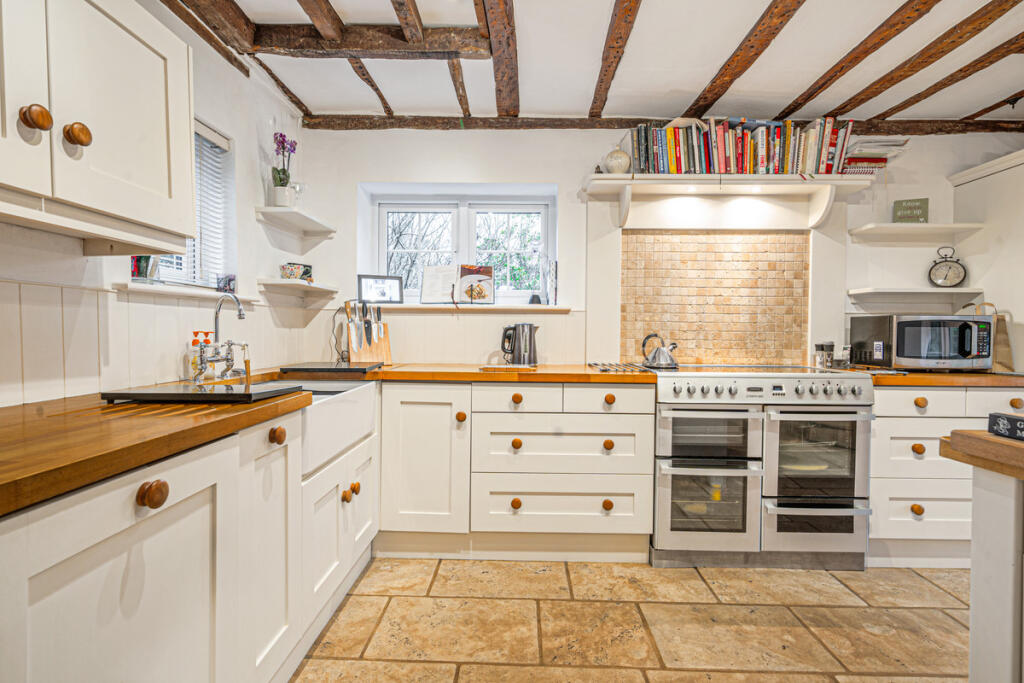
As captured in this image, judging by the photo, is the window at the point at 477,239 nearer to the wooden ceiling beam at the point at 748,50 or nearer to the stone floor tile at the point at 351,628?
the wooden ceiling beam at the point at 748,50

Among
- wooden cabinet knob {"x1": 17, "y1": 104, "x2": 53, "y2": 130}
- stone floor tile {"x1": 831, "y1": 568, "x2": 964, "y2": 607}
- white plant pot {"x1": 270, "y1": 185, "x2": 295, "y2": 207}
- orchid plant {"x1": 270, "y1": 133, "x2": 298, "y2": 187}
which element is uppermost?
orchid plant {"x1": 270, "y1": 133, "x2": 298, "y2": 187}

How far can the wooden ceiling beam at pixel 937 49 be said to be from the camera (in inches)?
75.9

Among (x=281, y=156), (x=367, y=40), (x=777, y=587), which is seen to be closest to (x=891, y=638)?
(x=777, y=587)

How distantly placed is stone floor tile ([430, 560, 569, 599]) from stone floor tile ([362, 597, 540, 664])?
0.07 meters

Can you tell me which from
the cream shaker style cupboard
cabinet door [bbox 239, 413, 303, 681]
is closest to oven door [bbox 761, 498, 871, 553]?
cabinet door [bbox 239, 413, 303, 681]

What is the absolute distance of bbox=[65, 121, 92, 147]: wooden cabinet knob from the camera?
1.04 metres

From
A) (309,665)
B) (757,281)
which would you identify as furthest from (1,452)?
(757,281)

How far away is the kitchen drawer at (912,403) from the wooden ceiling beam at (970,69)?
1.59 m

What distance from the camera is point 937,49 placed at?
2.19m

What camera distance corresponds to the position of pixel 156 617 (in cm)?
94

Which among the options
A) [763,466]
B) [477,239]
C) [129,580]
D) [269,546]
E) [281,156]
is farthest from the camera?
[477,239]

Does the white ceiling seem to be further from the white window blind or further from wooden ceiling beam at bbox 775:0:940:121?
the white window blind

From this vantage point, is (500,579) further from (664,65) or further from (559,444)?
(664,65)

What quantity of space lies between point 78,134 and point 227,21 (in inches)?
48.8
